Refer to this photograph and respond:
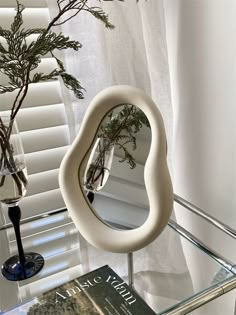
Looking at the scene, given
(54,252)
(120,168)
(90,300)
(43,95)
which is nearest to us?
(90,300)

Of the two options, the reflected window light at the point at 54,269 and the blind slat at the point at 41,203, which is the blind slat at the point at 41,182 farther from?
the reflected window light at the point at 54,269

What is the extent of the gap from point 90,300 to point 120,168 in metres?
0.26

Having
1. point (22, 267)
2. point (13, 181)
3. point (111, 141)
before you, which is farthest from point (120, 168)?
point (22, 267)

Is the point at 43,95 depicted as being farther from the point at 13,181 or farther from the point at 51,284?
the point at 51,284

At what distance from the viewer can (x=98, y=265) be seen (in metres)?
0.81

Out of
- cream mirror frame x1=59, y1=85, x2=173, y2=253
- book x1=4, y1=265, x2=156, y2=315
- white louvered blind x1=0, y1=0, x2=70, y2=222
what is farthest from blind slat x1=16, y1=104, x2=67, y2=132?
book x1=4, y1=265, x2=156, y2=315

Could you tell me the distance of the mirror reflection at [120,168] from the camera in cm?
65

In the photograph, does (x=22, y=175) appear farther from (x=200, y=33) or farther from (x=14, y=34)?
(x=200, y=33)

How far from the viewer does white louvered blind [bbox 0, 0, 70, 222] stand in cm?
97

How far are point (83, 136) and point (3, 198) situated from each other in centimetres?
23

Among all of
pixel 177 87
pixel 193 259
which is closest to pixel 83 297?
pixel 193 259

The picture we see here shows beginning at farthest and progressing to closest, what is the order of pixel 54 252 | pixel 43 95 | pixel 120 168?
pixel 43 95 < pixel 54 252 < pixel 120 168

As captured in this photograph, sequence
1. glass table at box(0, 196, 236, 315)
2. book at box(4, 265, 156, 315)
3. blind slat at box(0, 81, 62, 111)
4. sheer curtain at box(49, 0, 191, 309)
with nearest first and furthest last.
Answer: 1. book at box(4, 265, 156, 315)
2. glass table at box(0, 196, 236, 315)
3. sheer curtain at box(49, 0, 191, 309)
4. blind slat at box(0, 81, 62, 111)

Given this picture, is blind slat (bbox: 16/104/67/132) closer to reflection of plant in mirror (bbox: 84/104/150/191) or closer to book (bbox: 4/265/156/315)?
reflection of plant in mirror (bbox: 84/104/150/191)
